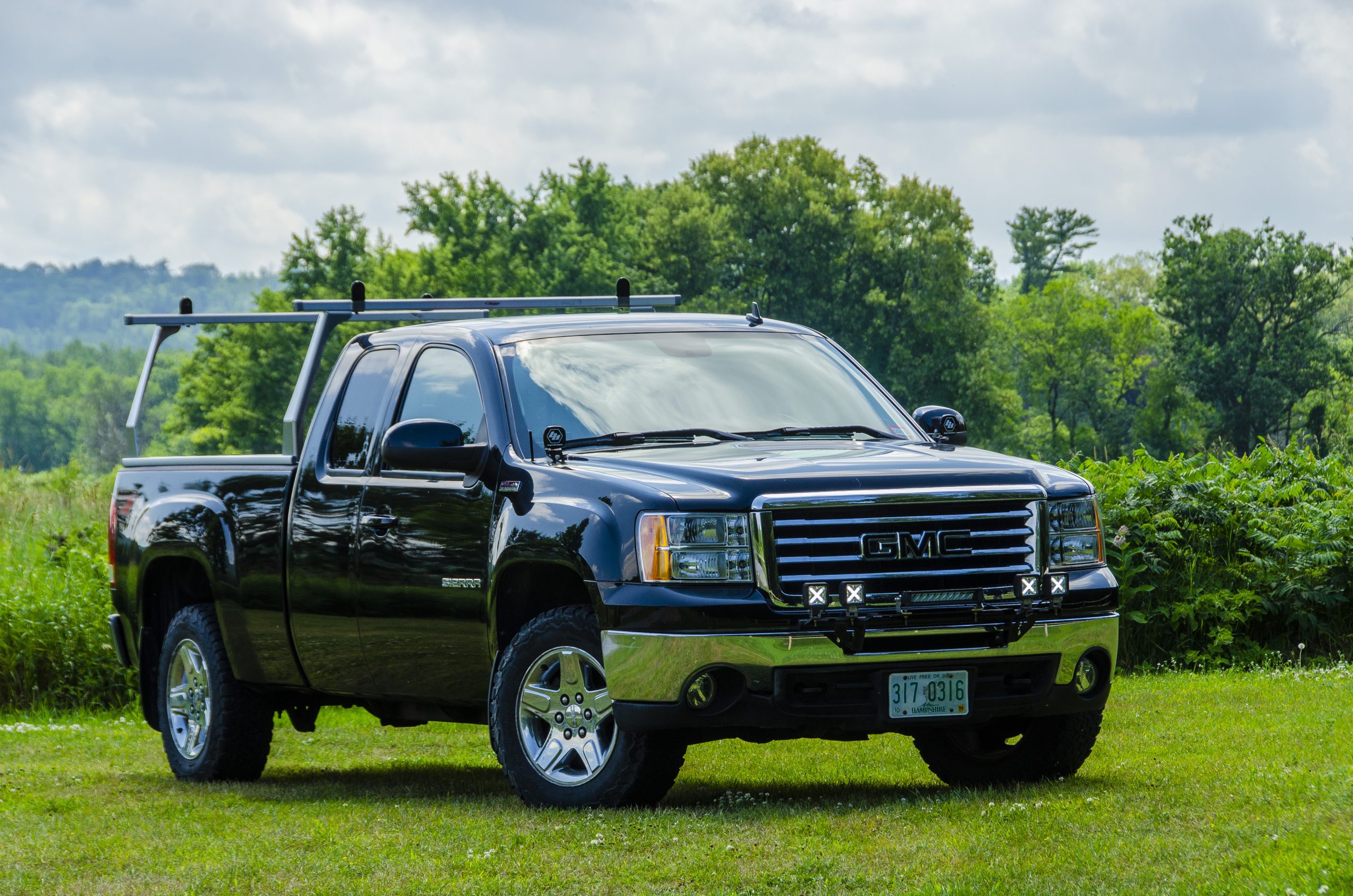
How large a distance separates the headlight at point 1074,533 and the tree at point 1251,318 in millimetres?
78046

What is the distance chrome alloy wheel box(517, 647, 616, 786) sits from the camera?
7.14m

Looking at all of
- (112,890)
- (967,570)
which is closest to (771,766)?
(967,570)

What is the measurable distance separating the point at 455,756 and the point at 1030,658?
17.3ft

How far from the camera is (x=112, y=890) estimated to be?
634 cm

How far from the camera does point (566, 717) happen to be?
7.24 metres

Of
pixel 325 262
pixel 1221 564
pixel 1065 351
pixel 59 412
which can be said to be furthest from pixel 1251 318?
pixel 59 412

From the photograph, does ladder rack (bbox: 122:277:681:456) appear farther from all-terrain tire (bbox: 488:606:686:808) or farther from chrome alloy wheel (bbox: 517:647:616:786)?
chrome alloy wheel (bbox: 517:647:616:786)

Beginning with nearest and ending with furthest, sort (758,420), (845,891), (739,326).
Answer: (845,891) → (758,420) → (739,326)

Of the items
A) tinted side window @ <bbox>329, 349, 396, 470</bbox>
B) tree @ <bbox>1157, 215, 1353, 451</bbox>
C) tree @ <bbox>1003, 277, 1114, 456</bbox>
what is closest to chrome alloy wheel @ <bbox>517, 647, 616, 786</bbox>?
tinted side window @ <bbox>329, 349, 396, 470</bbox>

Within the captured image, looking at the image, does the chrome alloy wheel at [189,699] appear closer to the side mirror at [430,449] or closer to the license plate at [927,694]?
the side mirror at [430,449]

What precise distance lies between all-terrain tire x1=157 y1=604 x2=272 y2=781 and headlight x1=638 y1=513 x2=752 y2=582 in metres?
3.71

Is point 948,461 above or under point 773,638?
above

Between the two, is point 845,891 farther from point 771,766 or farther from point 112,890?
point 771,766

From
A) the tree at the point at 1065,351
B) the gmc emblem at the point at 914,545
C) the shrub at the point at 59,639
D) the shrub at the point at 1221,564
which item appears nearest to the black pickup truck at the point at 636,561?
the gmc emblem at the point at 914,545
